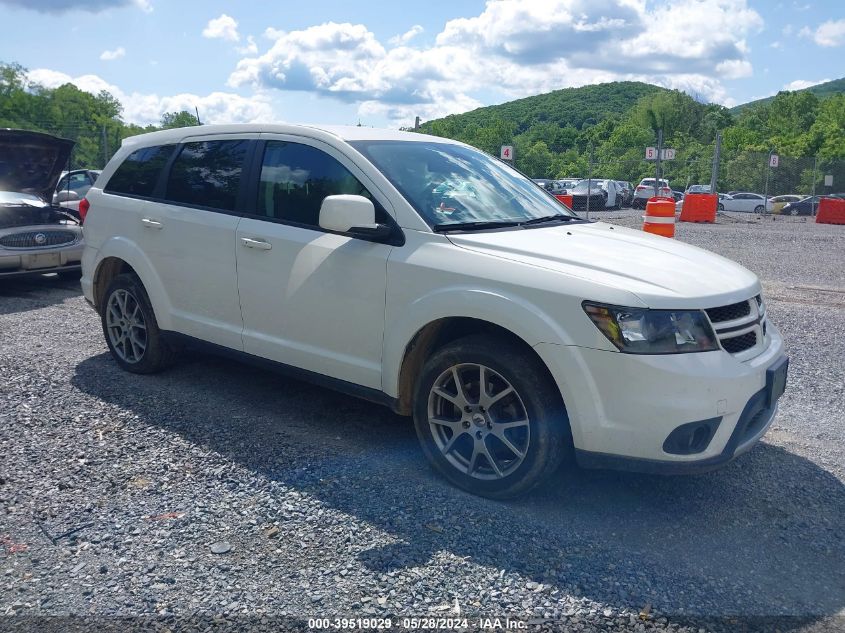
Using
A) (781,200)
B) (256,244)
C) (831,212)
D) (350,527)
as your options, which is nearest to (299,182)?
(256,244)

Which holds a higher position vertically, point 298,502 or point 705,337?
point 705,337

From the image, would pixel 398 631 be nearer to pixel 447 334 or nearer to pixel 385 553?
pixel 385 553

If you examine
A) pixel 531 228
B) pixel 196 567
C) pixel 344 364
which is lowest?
pixel 196 567

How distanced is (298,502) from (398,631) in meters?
1.14

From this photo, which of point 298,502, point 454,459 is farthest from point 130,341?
point 454,459

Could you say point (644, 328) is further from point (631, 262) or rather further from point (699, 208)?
point (699, 208)

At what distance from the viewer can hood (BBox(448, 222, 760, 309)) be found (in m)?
3.41

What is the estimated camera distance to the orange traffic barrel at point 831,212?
26172mm

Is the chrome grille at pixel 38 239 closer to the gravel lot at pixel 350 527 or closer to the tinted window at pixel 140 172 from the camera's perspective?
the tinted window at pixel 140 172

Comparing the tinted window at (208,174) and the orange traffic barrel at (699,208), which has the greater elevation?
the tinted window at (208,174)

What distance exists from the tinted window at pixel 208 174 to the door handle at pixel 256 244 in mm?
337

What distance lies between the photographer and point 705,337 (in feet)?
11.2

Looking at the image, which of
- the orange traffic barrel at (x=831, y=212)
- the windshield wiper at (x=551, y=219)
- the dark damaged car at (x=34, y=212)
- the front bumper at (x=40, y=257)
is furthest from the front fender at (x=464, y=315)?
the orange traffic barrel at (x=831, y=212)

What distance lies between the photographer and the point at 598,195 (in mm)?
31297
